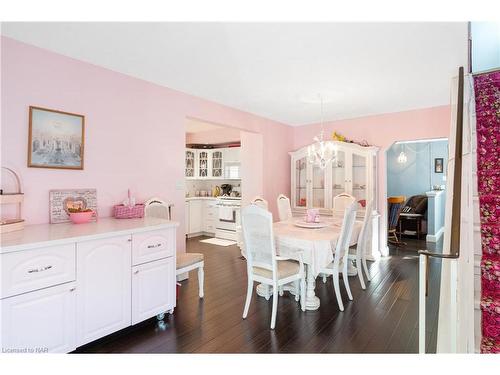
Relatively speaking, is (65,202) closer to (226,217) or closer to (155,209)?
(155,209)

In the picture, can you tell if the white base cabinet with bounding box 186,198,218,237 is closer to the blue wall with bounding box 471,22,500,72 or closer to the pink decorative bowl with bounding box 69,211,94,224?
the pink decorative bowl with bounding box 69,211,94,224

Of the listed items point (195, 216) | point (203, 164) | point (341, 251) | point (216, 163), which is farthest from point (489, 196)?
point (203, 164)

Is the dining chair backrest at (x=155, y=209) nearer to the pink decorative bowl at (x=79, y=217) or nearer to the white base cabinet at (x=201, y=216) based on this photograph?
the pink decorative bowl at (x=79, y=217)

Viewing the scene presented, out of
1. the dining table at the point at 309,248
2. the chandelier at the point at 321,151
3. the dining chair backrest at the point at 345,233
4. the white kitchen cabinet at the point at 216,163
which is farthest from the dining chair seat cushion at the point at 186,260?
the white kitchen cabinet at the point at 216,163

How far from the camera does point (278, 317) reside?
8.61 feet

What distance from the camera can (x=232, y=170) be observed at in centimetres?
666

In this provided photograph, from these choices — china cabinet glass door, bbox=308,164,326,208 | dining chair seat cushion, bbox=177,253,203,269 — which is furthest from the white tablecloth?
china cabinet glass door, bbox=308,164,326,208

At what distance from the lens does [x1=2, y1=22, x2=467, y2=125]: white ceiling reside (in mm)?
2178

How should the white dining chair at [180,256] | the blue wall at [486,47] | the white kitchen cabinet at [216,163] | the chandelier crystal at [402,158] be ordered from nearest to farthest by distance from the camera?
the blue wall at [486,47] → the white dining chair at [180,256] → the white kitchen cabinet at [216,163] → the chandelier crystal at [402,158]

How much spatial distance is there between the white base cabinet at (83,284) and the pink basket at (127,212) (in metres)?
0.20

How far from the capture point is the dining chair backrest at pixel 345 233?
279 centimetres

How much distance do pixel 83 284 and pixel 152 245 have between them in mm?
580
